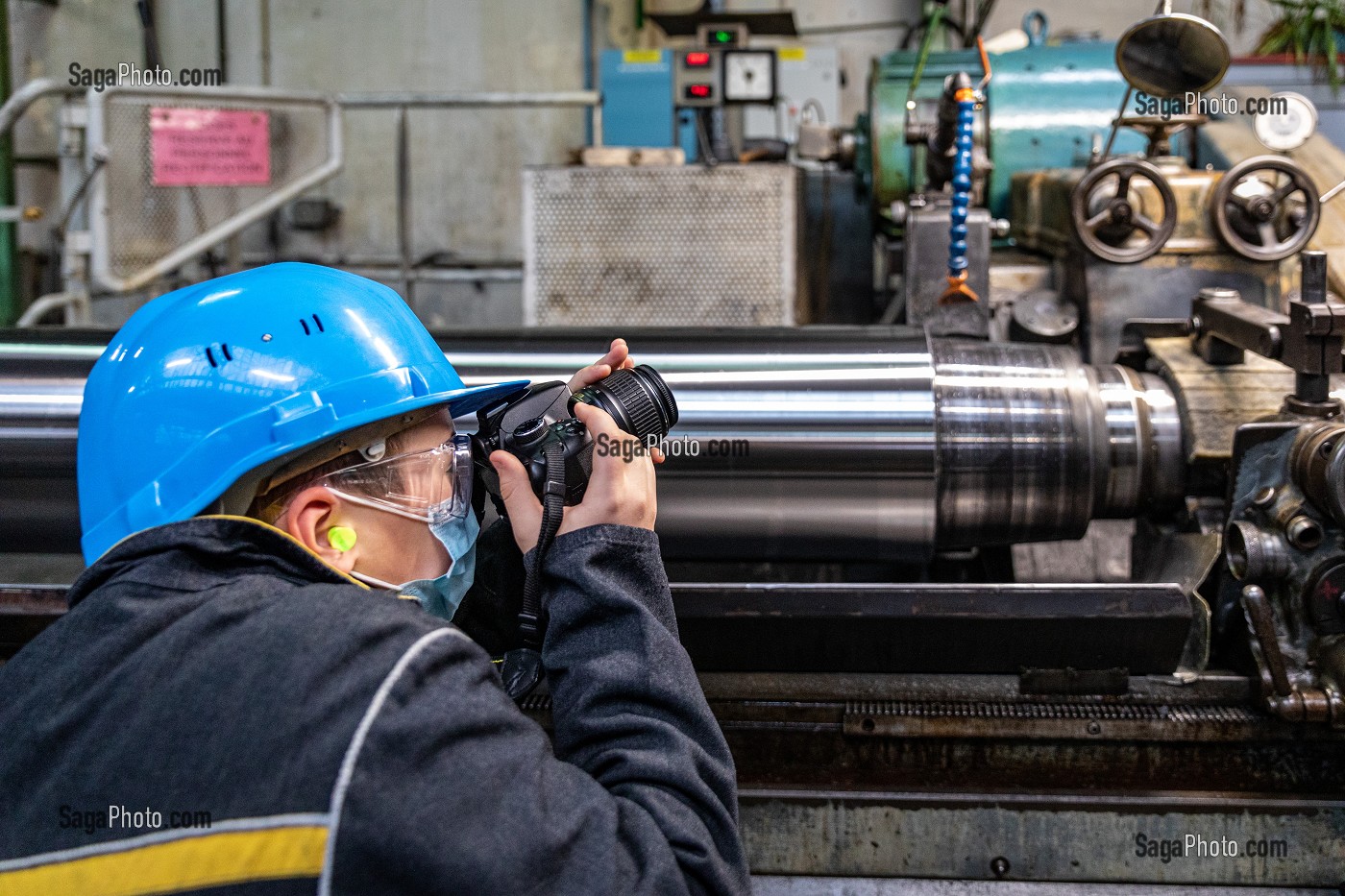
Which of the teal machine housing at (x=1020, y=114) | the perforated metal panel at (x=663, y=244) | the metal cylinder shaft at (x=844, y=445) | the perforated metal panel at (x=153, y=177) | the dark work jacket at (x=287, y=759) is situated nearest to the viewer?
the dark work jacket at (x=287, y=759)

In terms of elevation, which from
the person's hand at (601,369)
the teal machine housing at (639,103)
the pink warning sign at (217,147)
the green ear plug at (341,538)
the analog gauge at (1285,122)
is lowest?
the green ear plug at (341,538)

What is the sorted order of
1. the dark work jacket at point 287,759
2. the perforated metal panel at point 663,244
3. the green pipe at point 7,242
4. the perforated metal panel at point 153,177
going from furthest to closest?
the green pipe at point 7,242 < the perforated metal panel at point 153,177 < the perforated metal panel at point 663,244 < the dark work jacket at point 287,759

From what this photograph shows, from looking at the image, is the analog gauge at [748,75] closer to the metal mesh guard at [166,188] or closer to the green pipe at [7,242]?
the metal mesh guard at [166,188]

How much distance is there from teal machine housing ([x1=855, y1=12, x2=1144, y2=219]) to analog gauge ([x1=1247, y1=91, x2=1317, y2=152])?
20.5 inches

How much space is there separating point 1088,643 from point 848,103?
3.67 meters

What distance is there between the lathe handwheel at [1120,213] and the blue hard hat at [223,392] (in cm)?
121

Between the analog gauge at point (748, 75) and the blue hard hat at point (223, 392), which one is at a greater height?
the analog gauge at point (748, 75)

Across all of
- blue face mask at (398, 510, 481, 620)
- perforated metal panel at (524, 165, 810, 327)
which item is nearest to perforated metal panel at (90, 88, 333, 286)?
perforated metal panel at (524, 165, 810, 327)

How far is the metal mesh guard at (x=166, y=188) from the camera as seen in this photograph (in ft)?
8.70

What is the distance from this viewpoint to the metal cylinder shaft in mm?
1319

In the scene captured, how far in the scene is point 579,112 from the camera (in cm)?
441

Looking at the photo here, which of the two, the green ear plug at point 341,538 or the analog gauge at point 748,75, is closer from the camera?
the green ear plug at point 341,538

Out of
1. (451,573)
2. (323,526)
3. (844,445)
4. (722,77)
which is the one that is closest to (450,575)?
(451,573)

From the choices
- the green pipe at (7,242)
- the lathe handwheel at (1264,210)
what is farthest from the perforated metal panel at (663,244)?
the green pipe at (7,242)
